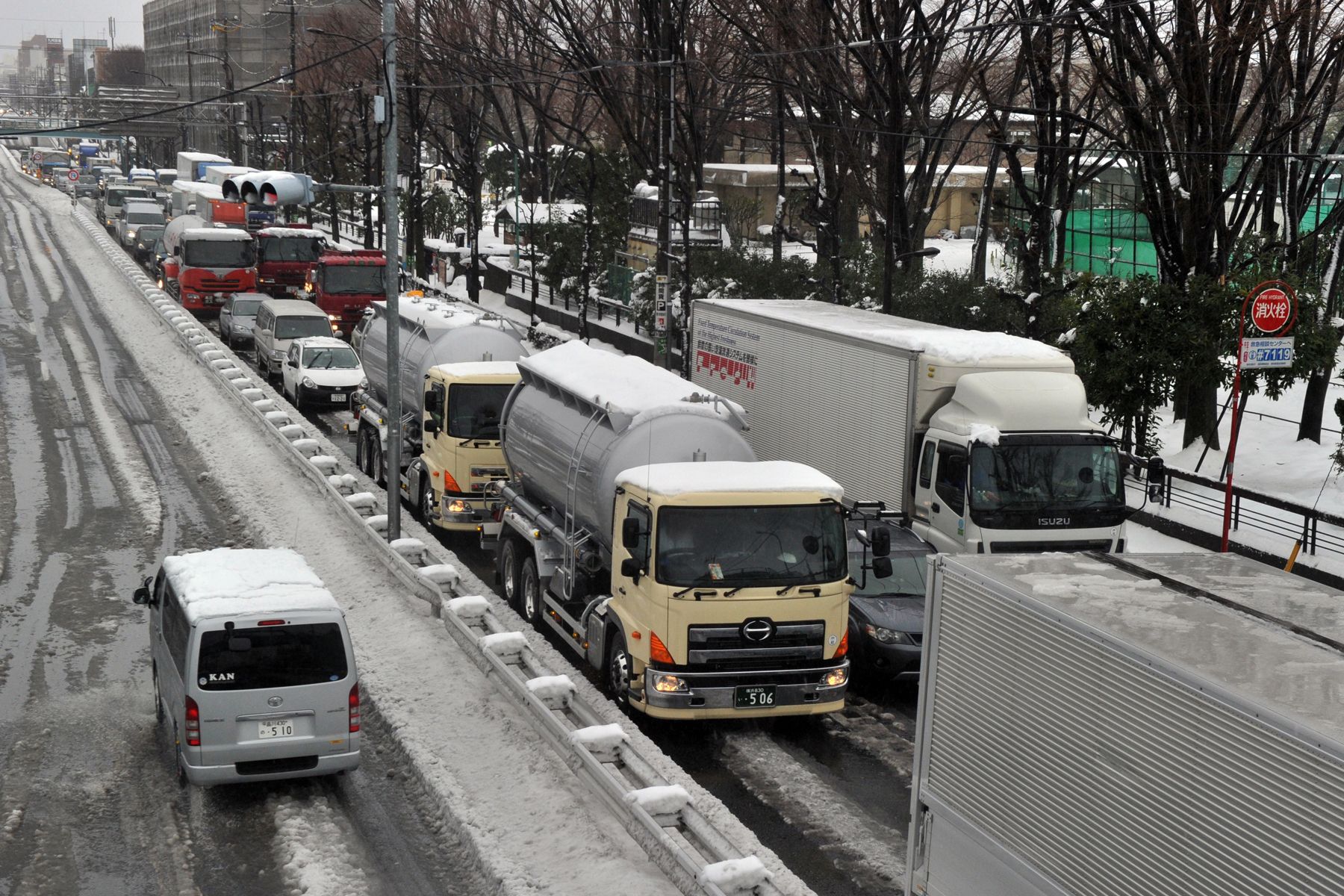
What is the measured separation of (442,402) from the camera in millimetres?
21859

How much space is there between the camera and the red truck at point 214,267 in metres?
49.0

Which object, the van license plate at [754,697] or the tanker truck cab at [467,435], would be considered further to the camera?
the tanker truck cab at [467,435]

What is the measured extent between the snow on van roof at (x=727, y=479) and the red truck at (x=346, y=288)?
29.5 metres

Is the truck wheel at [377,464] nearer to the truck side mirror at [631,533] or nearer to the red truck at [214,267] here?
the truck side mirror at [631,533]

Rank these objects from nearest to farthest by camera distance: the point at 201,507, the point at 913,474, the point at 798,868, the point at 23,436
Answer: the point at 798,868 → the point at 913,474 → the point at 201,507 → the point at 23,436

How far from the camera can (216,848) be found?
1173 cm

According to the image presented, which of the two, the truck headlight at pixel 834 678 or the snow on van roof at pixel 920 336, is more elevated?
the snow on van roof at pixel 920 336

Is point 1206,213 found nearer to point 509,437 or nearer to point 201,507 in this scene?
point 509,437

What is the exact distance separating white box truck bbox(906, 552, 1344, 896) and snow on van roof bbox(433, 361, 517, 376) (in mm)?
14003

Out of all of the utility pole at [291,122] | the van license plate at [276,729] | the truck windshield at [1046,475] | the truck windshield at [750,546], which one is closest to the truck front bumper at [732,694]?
the truck windshield at [750,546]

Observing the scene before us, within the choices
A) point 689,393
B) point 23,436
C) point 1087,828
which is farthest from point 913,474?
point 23,436

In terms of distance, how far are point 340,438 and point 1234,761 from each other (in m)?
26.9

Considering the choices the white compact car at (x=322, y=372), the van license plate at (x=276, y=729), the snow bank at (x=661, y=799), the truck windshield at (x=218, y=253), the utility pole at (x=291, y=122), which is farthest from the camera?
the utility pole at (x=291, y=122)

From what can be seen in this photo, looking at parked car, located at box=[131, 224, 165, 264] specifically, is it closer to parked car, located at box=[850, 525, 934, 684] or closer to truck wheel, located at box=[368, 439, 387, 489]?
truck wheel, located at box=[368, 439, 387, 489]
